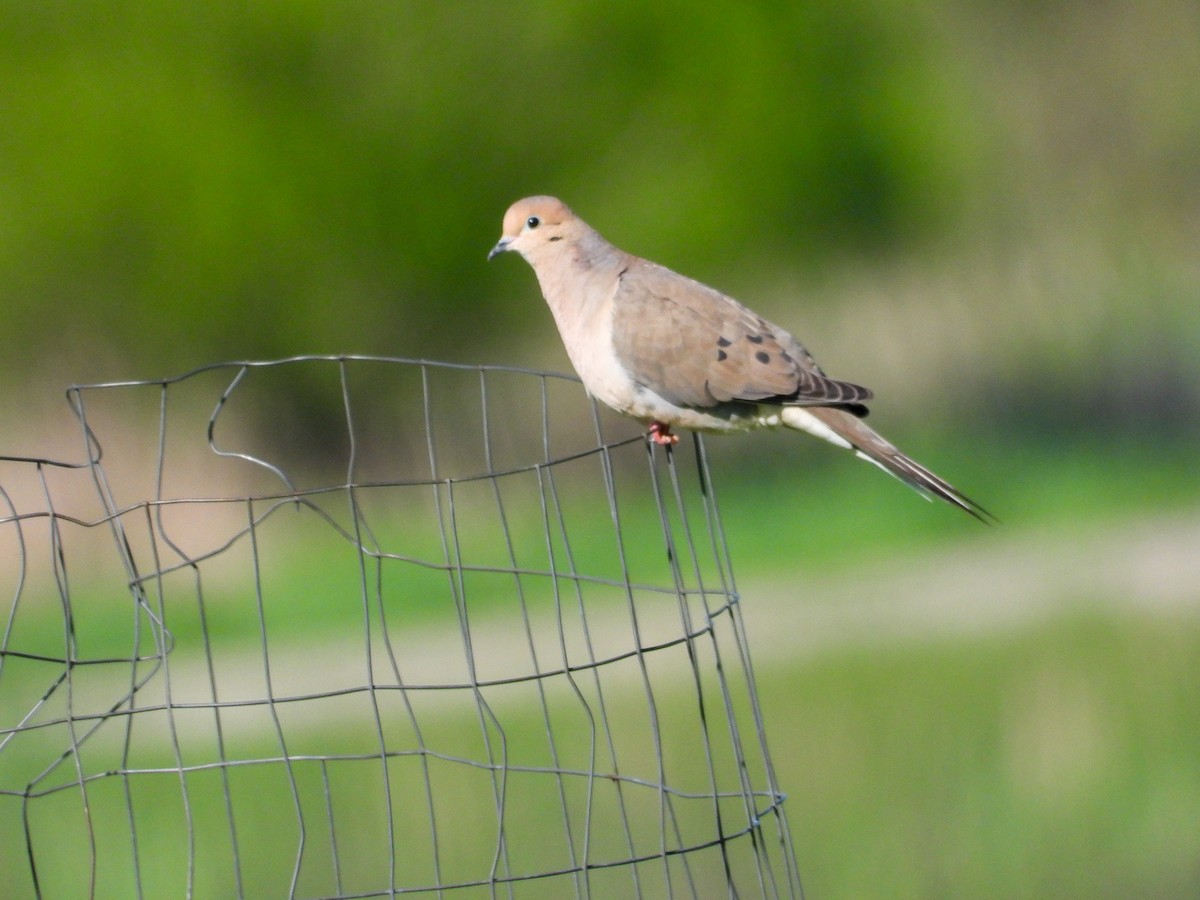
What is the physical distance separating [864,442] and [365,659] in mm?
3663

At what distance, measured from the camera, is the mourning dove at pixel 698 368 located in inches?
130

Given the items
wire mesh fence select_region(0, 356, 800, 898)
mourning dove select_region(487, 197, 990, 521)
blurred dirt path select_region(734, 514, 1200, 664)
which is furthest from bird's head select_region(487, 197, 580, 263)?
blurred dirt path select_region(734, 514, 1200, 664)

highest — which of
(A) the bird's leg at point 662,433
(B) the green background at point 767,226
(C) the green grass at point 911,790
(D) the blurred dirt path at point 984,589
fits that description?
(B) the green background at point 767,226

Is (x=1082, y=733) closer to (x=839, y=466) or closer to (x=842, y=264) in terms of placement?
(x=839, y=466)

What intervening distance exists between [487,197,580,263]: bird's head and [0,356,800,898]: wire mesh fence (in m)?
0.55

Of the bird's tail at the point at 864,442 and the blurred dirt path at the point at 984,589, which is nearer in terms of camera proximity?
the bird's tail at the point at 864,442

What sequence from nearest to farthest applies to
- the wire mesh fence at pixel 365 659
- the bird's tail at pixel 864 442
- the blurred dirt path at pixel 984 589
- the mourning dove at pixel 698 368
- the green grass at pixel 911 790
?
the bird's tail at pixel 864 442 < the mourning dove at pixel 698 368 < the green grass at pixel 911 790 < the wire mesh fence at pixel 365 659 < the blurred dirt path at pixel 984 589

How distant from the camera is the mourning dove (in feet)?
10.9

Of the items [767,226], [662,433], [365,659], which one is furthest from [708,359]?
[767,226]

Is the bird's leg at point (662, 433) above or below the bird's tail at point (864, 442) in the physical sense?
above

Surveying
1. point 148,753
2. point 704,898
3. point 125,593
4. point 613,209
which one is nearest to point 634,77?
point 613,209

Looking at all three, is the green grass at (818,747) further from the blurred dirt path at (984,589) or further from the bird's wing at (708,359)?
the bird's wing at (708,359)

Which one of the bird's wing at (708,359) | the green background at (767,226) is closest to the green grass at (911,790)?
the green background at (767,226)

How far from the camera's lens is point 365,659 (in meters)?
6.46
